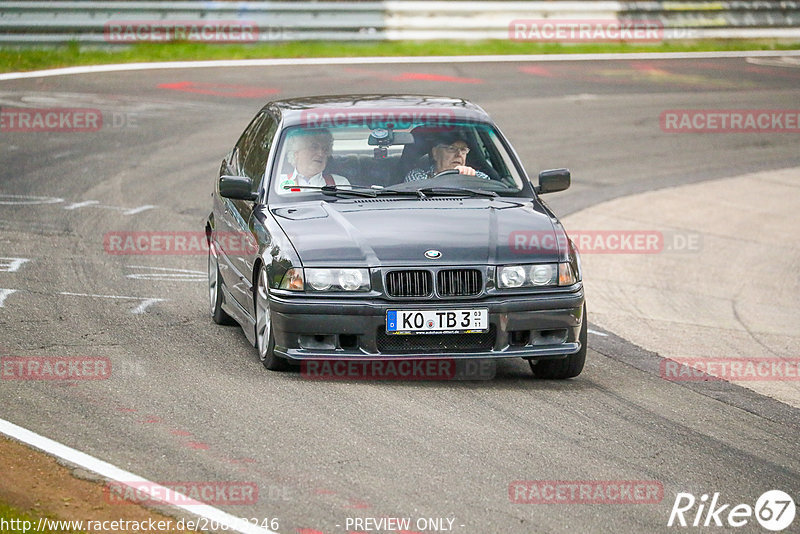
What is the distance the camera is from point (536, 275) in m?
7.95

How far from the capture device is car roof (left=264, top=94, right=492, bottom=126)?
30.9 ft

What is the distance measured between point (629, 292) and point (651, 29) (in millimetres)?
18187

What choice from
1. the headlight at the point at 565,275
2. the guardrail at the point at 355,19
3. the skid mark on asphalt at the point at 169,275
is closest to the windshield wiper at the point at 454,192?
the headlight at the point at 565,275

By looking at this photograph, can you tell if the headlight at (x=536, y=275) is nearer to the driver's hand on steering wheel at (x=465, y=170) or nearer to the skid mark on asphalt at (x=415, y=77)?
the driver's hand on steering wheel at (x=465, y=170)

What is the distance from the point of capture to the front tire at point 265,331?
8078mm

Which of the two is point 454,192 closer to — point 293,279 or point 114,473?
point 293,279

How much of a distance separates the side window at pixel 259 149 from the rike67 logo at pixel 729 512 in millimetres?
4231

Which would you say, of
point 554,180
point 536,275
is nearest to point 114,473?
point 536,275

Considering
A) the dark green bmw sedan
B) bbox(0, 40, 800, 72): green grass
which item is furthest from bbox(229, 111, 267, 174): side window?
bbox(0, 40, 800, 72): green grass

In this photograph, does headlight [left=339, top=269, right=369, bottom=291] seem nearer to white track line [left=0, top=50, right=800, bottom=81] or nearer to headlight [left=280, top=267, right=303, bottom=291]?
headlight [left=280, top=267, right=303, bottom=291]

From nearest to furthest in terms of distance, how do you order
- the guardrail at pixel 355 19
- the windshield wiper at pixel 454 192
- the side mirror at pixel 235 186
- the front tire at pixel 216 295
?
1. the side mirror at pixel 235 186
2. the windshield wiper at pixel 454 192
3. the front tire at pixel 216 295
4. the guardrail at pixel 355 19

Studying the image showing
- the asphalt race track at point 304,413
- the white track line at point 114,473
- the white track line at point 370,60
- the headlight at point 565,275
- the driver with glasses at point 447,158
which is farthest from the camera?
the white track line at point 370,60

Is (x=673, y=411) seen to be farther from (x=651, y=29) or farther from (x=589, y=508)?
(x=651, y=29)

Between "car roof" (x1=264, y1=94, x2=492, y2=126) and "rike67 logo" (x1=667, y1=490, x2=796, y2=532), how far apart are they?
4157 mm
